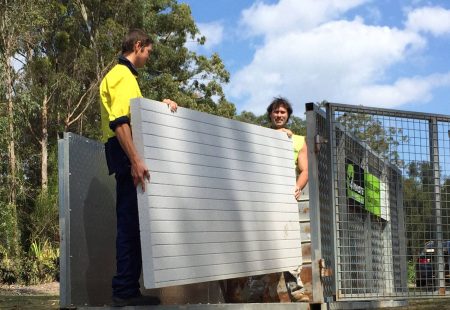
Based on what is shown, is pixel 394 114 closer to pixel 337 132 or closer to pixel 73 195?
pixel 337 132

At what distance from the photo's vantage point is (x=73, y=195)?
4312 millimetres

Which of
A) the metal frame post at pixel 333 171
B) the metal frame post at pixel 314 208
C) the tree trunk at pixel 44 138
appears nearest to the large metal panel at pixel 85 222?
the metal frame post at pixel 314 208

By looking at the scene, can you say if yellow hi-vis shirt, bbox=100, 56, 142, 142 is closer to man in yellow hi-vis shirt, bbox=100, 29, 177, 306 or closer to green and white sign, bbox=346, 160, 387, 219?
man in yellow hi-vis shirt, bbox=100, 29, 177, 306

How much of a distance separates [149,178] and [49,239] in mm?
16445

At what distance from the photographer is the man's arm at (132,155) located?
3510 millimetres

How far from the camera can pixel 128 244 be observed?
3961 mm

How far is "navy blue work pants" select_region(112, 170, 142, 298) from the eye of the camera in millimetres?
3961

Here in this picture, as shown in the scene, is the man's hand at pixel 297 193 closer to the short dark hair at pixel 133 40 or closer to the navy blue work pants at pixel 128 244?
the navy blue work pants at pixel 128 244

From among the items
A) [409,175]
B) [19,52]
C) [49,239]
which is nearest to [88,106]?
[19,52]

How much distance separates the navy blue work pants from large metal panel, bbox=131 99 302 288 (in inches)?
17.7

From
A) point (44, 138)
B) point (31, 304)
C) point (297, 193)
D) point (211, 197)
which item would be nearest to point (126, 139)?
point (211, 197)

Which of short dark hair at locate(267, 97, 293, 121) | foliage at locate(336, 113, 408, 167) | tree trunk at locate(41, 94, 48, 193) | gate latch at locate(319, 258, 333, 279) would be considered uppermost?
tree trunk at locate(41, 94, 48, 193)

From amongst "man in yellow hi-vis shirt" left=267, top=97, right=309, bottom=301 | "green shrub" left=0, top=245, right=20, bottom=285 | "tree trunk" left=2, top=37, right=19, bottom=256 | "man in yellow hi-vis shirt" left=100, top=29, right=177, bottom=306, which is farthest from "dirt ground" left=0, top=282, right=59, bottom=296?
"man in yellow hi-vis shirt" left=100, top=29, right=177, bottom=306

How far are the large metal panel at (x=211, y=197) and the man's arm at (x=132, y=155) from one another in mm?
52
